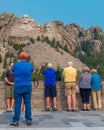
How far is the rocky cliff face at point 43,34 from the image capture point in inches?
5089

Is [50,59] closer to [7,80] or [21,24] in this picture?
[21,24]

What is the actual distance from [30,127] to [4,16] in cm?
14434

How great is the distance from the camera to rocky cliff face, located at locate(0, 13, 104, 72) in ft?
424

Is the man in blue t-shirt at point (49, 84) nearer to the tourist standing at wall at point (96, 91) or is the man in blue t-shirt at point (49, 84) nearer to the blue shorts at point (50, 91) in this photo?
the blue shorts at point (50, 91)

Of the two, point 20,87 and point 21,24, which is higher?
point 21,24

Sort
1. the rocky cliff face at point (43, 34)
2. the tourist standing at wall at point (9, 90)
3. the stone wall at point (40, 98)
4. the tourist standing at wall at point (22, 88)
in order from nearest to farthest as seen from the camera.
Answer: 1. the tourist standing at wall at point (22, 88)
2. the tourist standing at wall at point (9, 90)
3. the stone wall at point (40, 98)
4. the rocky cliff face at point (43, 34)

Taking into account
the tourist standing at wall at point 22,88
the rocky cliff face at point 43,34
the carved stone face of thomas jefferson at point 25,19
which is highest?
the carved stone face of thomas jefferson at point 25,19

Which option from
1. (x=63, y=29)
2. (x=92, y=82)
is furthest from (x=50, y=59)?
(x=92, y=82)

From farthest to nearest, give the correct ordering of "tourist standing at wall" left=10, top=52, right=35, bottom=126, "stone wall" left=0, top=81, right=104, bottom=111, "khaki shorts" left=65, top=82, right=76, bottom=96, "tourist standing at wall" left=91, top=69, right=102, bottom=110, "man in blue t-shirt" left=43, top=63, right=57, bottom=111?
"stone wall" left=0, top=81, right=104, bottom=111 → "tourist standing at wall" left=91, top=69, right=102, bottom=110 → "khaki shorts" left=65, top=82, right=76, bottom=96 → "man in blue t-shirt" left=43, top=63, right=57, bottom=111 → "tourist standing at wall" left=10, top=52, right=35, bottom=126

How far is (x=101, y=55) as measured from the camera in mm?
149750

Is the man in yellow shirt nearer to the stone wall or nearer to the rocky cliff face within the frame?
the stone wall

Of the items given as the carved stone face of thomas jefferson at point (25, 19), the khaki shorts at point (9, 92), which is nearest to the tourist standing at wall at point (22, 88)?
the khaki shorts at point (9, 92)

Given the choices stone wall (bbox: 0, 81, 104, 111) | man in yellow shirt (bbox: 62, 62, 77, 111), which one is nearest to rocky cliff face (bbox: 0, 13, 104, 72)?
A: stone wall (bbox: 0, 81, 104, 111)

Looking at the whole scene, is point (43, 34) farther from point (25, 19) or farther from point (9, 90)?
point (9, 90)
